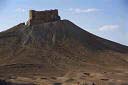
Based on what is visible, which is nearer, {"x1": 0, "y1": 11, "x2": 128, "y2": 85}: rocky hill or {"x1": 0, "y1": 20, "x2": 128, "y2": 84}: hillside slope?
{"x1": 0, "y1": 11, "x2": 128, "y2": 85}: rocky hill

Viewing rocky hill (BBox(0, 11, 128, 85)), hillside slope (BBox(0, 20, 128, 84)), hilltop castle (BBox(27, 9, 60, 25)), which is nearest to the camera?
rocky hill (BBox(0, 11, 128, 85))

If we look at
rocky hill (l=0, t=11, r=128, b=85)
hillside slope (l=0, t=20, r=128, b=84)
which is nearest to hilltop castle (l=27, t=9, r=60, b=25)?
rocky hill (l=0, t=11, r=128, b=85)

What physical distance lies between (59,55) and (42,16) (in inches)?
539

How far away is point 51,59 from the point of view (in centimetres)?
8838

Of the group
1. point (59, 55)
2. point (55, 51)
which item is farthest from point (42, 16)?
point (59, 55)

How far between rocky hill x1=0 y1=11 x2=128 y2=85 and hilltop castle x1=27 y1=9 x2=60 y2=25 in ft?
2.84

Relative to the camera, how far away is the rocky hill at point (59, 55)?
7931 centimetres

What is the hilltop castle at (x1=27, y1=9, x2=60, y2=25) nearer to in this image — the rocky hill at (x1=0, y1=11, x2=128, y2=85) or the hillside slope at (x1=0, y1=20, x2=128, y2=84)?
the rocky hill at (x1=0, y1=11, x2=128, y2=85)

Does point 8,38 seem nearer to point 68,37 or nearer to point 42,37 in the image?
point 42,37

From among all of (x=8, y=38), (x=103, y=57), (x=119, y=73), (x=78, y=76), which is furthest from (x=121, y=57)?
(x=8, y=38)

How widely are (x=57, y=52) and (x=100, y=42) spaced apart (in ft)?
49.7

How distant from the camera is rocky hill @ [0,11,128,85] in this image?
79.3 meters

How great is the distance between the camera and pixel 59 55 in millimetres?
90188

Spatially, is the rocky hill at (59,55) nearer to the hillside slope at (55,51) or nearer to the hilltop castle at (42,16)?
the hillside slope at (55,51)
